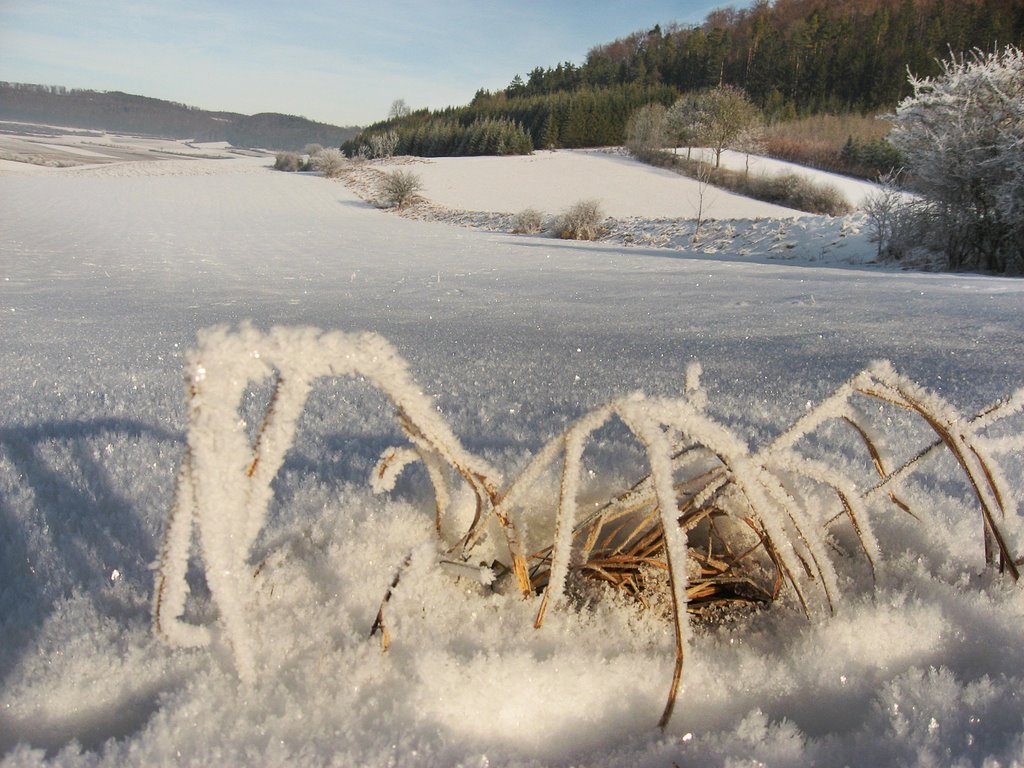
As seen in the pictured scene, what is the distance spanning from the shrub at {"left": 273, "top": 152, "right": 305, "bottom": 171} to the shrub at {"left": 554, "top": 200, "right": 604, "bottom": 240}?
2688 cm

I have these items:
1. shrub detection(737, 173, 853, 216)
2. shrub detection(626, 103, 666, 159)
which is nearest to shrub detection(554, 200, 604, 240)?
shrub detection(737, 173, 853, 216)

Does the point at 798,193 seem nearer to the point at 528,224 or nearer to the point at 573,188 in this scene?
the point at 573,188

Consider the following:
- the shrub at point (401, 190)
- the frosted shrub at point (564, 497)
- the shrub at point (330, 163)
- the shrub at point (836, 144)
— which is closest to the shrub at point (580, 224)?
the shrub at point (401, 190)

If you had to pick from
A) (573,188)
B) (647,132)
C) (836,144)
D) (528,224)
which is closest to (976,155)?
(528,224)

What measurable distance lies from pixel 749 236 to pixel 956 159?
5.29 metres

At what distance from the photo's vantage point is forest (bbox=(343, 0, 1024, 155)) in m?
41.8

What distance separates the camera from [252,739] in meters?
0.43

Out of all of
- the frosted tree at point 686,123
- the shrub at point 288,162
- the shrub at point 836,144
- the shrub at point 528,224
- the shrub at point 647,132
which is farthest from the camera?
the shrub at point 288,162

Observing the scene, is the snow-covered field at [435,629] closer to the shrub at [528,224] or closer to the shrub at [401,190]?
the shrub at [528,224]

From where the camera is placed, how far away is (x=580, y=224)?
675 inches

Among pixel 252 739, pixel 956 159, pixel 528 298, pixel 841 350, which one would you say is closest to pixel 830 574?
pixel 252 739

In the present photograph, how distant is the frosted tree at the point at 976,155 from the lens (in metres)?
10.1

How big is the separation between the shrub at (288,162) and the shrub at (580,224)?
26.9m

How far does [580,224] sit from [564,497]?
57.2 feet
